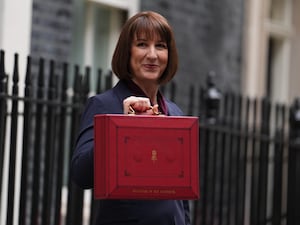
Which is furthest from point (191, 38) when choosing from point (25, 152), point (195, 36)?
point (25, 152)

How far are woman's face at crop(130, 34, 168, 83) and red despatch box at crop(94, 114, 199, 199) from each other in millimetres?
307

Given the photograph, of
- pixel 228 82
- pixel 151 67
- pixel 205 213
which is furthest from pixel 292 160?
pixel 151 67

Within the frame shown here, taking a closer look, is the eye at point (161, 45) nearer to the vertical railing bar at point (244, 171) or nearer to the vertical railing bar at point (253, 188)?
the vertical railing bar at point (244, 171)

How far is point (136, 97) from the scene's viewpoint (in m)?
3.92

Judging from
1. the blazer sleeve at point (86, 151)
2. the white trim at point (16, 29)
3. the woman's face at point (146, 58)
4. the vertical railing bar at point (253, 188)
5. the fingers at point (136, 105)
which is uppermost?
the white trim at point (16, 29)

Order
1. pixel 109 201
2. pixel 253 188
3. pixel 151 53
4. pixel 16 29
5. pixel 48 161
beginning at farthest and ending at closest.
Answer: pixel 253 188
pixel 16 29
pixel 48 161
pixel 151 53
pixel 109 201

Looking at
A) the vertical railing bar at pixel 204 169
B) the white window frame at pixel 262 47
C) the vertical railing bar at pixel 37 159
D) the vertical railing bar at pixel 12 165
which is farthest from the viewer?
the white window frame at pixel 262 47

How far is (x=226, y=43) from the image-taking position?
35.7ft

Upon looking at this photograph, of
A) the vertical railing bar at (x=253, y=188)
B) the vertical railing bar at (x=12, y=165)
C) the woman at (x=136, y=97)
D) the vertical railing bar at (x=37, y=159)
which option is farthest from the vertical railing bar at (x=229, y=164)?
the woman at (x=136, y=97)

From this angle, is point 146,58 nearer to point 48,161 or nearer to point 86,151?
point 86,151

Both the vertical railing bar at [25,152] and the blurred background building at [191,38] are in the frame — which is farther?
the blurred background building at [191,38]

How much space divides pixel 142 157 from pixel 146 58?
456 mm

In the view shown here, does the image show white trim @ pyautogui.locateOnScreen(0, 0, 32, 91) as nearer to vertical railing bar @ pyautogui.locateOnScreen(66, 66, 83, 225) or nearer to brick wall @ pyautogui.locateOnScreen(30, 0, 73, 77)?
brick wall @ pyautogui.locateOnScreen(30, 0, 73, 77)

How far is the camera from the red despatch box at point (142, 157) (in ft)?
12.5
